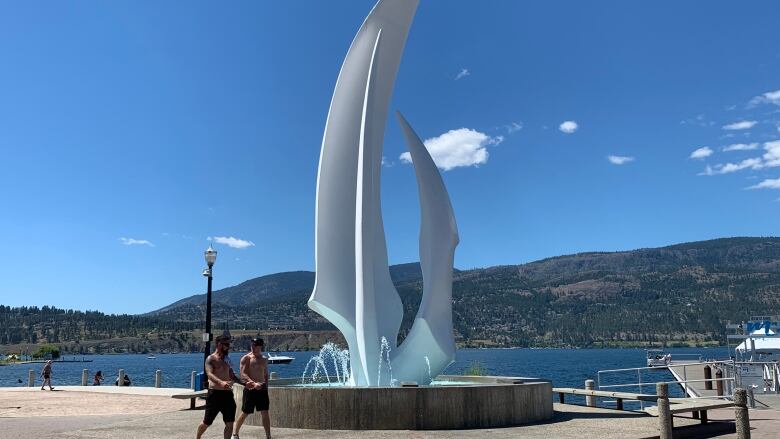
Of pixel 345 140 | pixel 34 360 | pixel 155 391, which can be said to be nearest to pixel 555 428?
pixel 345 140

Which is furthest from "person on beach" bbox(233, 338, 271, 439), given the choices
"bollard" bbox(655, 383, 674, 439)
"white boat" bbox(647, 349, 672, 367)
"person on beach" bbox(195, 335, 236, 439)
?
"white boat" bbox(647, 349, 672, 367)

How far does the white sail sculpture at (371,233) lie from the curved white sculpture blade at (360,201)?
0.02m

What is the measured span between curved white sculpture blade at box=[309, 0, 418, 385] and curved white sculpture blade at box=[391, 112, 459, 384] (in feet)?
2.01

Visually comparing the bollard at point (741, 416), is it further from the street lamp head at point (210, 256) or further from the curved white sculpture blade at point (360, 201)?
the street lamp head at point (210, 256)

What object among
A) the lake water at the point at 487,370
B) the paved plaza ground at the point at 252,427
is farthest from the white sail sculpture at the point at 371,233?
the lake water at the point at 487,370

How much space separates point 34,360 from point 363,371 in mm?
153587

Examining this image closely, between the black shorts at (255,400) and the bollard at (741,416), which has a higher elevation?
the black shorts at (255,400)

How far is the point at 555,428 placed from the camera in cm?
981

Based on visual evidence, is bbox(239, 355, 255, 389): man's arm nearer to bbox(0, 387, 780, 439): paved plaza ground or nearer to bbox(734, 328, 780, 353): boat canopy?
bbox(0, 387, 780, 439): paved plaza ground

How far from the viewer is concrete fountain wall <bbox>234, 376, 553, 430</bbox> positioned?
9.52 m

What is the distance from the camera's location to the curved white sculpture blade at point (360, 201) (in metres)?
12.4

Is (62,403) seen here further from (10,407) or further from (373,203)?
(373,203)

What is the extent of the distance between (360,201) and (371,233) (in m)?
0.68

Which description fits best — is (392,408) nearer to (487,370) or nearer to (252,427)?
(252,427)
